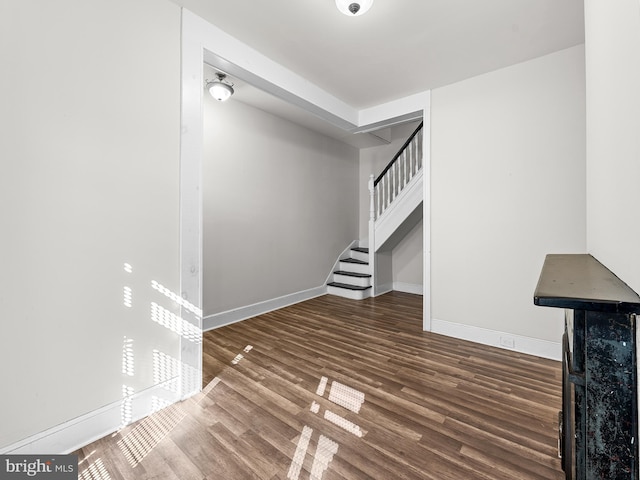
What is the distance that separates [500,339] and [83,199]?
360 centimetres

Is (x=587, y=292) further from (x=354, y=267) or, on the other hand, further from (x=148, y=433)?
(x=354, y=267)

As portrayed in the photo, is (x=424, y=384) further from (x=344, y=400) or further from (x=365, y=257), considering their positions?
(x=365, y=257)

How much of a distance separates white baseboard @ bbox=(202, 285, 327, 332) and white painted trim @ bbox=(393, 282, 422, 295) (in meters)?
1.44

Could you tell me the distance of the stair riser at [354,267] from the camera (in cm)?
527

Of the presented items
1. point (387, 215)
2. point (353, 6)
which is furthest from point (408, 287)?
point (353, 6)

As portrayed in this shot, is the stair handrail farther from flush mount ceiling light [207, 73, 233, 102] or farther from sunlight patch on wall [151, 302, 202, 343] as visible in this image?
sunlight patch on wall [151, 302, 202, 343]

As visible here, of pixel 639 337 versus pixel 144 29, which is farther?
pixel 144 29

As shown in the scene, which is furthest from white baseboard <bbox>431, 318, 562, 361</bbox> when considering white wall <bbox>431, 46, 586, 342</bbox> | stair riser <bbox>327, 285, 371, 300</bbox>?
stair riser <bbox>327, 285, 371, 300</bbox>

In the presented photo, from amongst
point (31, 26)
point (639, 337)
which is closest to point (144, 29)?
point (31, 26)

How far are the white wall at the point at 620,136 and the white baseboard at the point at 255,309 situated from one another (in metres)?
3.51

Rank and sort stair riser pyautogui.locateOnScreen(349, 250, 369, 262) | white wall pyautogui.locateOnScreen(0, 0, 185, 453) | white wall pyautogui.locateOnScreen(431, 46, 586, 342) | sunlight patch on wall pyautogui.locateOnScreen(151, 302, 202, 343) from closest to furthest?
white wall pyautogui.locateOnScreen(0, 0, 185, 453), sunlight patch on wall pyautogui.locateOnScreen(151, 302, 202, 343), white wall pyautogui.locateOnScreen(431, 46, 586, 342), stair riser pyautogui.locateOnScreen(349, 250, 369, 262)

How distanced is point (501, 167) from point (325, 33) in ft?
6.76

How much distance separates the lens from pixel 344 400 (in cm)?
202

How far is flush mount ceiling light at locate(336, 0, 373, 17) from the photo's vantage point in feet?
5.97
